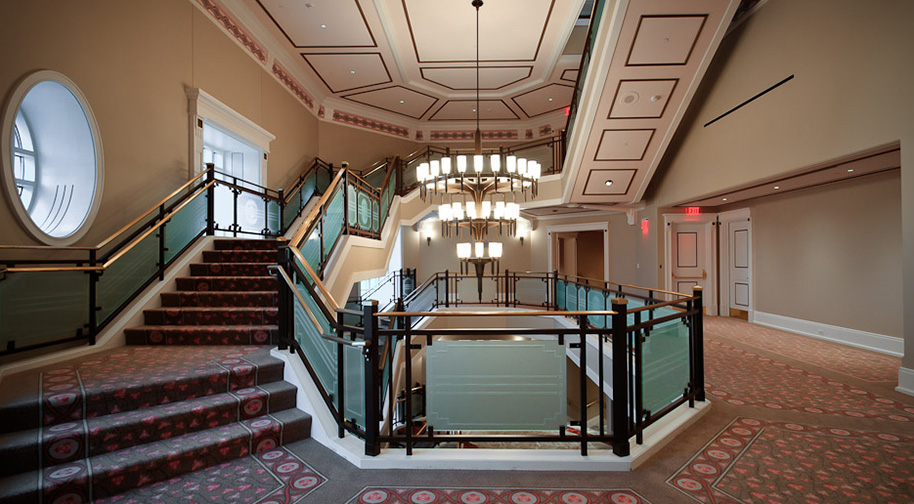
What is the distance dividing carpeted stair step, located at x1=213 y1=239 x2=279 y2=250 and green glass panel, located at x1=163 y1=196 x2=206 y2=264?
0.96ft

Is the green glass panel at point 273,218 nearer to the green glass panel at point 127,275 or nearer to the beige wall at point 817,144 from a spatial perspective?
the green glass panel at point 127,275

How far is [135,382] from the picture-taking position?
8.94ft

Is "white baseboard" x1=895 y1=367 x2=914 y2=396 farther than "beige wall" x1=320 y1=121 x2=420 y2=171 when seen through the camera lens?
No

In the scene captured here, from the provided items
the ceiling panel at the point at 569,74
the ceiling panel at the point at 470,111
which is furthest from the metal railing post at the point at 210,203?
the ceiling panel at the point at 569,74

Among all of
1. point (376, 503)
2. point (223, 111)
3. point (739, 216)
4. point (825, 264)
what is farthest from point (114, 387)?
point (739, 216)

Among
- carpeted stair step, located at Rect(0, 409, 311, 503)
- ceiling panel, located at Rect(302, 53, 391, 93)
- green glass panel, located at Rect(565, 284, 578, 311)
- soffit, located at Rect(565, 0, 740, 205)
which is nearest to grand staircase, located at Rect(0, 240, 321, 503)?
carpeted stair step, located at Rect(0, 409, 311, 503)

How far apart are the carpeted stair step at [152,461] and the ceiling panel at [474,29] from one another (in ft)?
21.8

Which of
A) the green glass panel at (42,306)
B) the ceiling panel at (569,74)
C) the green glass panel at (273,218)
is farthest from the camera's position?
the ceiling panel at (569,74)

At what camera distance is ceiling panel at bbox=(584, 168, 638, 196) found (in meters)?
7.49

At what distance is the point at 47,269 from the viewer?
3223mm

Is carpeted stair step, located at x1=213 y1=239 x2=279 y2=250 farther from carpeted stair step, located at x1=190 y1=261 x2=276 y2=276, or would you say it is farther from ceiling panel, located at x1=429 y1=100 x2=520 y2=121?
ceiling panel, located at x1=429 y1=100 x2=520 y2=121

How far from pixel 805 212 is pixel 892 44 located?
12.7ft

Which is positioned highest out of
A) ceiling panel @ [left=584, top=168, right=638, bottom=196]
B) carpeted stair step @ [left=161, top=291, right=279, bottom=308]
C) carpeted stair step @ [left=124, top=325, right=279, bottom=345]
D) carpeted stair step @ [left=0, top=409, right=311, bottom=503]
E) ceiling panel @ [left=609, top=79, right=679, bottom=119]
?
ceiling panel @ [left=609, top=79, right=679, bottom=119]

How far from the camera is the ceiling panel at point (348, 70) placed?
27.1ft
